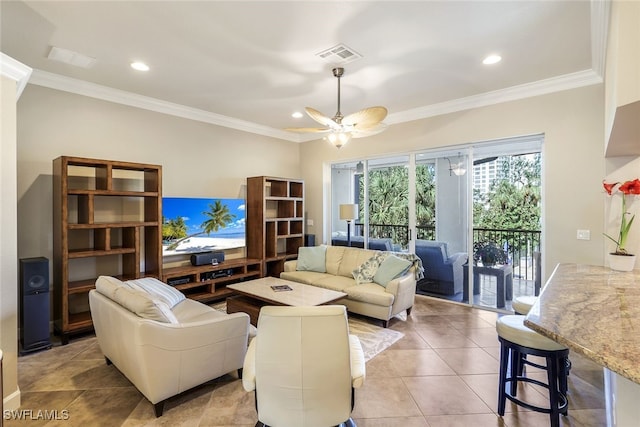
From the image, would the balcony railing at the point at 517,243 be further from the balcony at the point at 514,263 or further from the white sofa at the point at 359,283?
the white sofa at the point at 359,283

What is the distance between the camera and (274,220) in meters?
5.52

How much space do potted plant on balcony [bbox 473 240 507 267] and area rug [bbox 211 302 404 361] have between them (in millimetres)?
1803

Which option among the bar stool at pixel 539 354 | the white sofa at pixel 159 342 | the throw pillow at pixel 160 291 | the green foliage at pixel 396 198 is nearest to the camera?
the bar stool at pixel 539 354

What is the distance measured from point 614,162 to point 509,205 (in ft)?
5.30

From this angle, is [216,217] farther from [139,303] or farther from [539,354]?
[539,354]

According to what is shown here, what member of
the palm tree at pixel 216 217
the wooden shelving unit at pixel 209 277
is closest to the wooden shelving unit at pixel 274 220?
the wooden shelving unit at pixel 209 277

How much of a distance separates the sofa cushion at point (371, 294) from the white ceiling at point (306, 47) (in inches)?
100

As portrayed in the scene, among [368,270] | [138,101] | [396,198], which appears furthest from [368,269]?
[138,101]

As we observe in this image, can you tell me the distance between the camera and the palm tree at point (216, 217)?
16.0 ft

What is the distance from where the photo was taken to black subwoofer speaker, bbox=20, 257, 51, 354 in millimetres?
3045

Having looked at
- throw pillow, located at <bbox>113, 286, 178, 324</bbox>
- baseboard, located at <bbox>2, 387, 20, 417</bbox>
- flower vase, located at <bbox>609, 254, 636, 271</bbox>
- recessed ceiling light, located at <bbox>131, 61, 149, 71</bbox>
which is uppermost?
recessed ceiling light, located at <bbox>131, 61, 149, 71</bbox>

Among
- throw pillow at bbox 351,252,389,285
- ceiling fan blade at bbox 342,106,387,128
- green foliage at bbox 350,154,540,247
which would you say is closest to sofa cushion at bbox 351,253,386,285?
throw pillow at bbox 351,252,389,285

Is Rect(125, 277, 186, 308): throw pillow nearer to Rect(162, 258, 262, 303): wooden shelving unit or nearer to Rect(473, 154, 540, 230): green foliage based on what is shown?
Rect(162, 258, 262, 303): wooden shelving unit

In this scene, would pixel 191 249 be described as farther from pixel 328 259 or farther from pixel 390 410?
pixel 390 410
